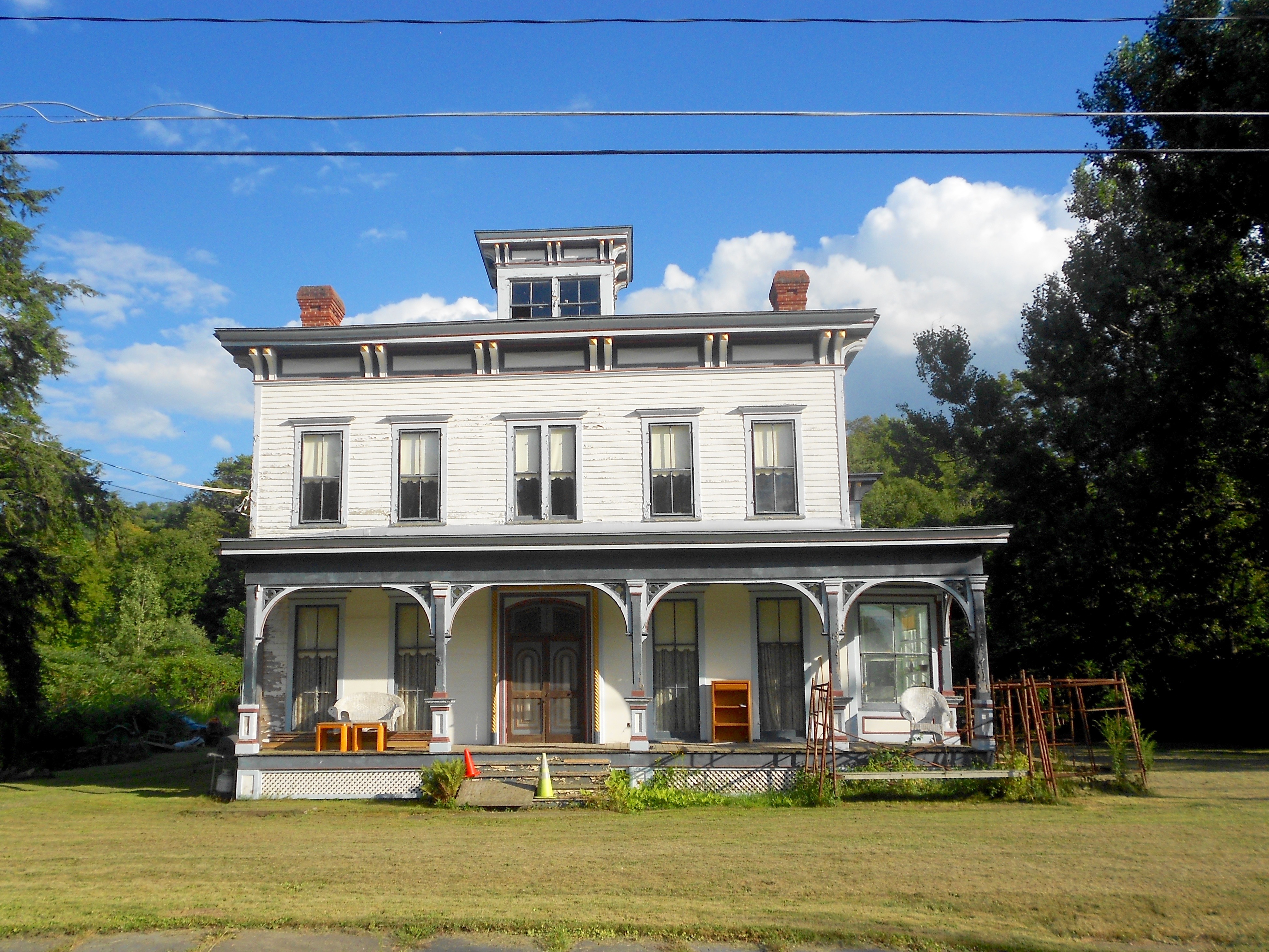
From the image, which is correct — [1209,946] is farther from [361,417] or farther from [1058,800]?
[361,417]

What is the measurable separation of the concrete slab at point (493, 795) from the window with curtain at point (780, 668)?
4873 mm

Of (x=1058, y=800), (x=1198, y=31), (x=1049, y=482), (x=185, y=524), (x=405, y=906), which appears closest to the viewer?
(x=405, y=906)

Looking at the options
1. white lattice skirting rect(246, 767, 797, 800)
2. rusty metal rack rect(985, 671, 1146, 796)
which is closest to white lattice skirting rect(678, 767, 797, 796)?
white lattice skirting rect(246, 767, 797, 800)

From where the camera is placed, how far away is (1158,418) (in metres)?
24.1

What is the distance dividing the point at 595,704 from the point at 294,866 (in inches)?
320

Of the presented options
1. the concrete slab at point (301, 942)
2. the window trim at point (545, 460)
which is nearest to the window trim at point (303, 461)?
the window trim at point (545, 460)

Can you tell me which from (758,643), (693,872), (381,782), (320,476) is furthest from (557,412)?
(693,872)

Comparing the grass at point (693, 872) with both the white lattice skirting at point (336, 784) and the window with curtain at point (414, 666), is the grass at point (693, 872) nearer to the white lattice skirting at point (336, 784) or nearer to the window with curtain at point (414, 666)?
the white lattice skirting at point (336, 784)

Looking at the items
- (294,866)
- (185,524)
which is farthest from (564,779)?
(185,524)

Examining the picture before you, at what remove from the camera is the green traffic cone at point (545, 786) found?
15.0m

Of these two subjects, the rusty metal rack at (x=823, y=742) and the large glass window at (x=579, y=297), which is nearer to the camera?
the rusty metal rack at (x=823, y=742)

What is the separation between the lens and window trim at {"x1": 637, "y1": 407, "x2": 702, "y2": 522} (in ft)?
60.0

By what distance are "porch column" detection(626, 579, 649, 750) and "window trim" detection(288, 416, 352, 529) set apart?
5.88 meters

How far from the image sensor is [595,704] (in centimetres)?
1794
